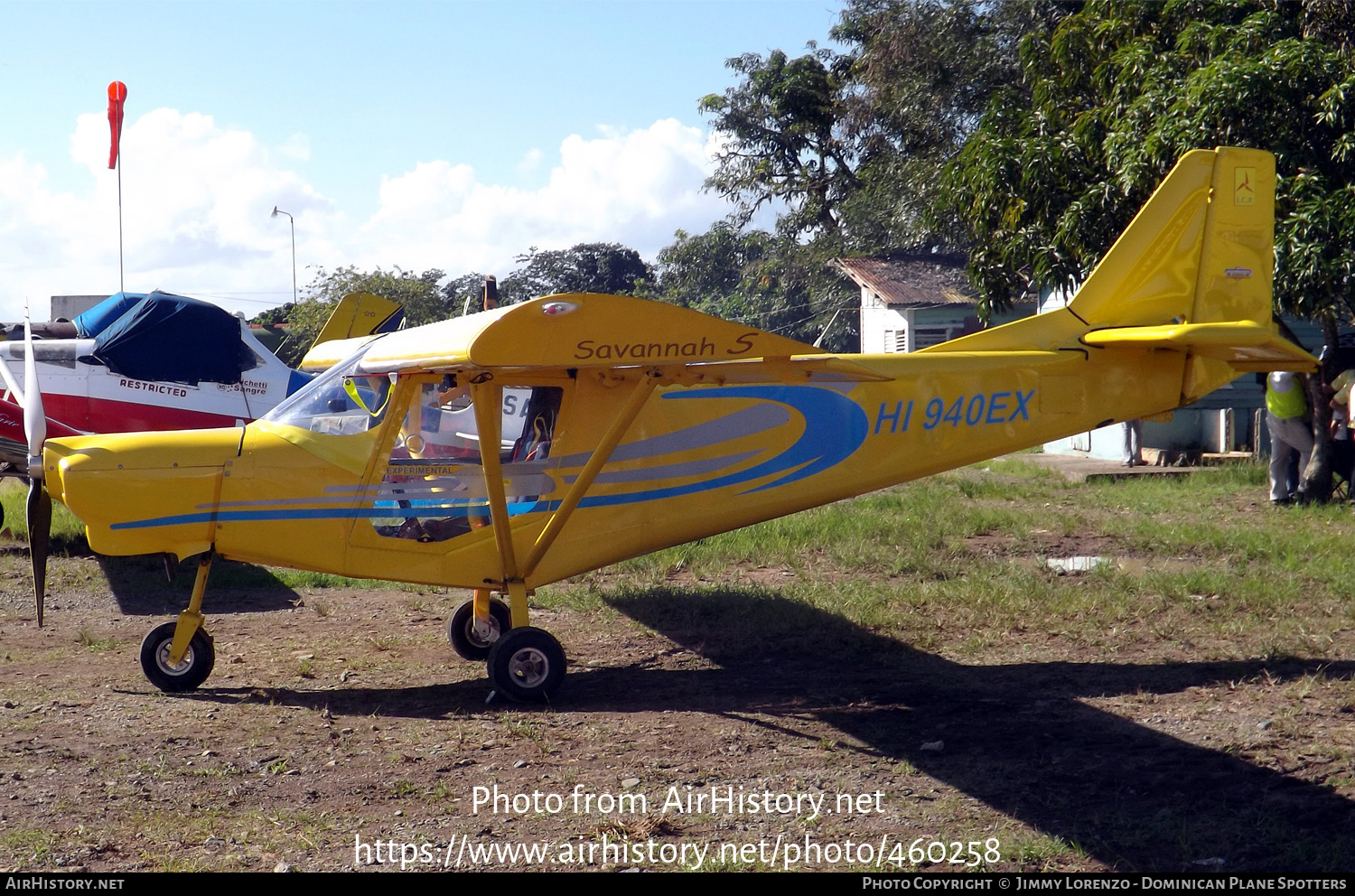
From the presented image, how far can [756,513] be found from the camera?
705cm

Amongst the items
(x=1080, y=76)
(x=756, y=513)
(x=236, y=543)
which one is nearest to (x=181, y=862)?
(x=236, y=543)

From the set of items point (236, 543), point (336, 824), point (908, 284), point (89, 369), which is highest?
point (908, 284)

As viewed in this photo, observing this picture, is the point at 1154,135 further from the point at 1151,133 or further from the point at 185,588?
the point at 185,588

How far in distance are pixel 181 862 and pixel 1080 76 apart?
43.3 feet

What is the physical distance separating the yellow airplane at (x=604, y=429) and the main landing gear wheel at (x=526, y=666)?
0.05 feet

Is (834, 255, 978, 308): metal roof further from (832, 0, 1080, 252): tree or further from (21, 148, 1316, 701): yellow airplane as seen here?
(21, 148, 1316, 701): yellow airplane

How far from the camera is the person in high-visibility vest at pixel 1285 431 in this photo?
12594 mm

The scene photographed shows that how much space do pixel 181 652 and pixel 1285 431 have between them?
1187 cm

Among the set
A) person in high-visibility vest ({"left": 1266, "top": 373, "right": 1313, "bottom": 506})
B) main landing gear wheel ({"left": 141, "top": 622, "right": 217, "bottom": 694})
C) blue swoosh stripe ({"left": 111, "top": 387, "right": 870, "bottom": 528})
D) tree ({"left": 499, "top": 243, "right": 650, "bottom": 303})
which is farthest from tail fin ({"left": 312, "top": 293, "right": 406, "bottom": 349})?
tree ({"left": 499, "top": 243, "right": 650, "bottom": 303})

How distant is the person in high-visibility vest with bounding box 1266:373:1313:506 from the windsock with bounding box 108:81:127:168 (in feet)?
55.4

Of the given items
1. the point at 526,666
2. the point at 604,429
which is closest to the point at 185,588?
the point at 526,666

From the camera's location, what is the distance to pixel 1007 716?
5.68m
